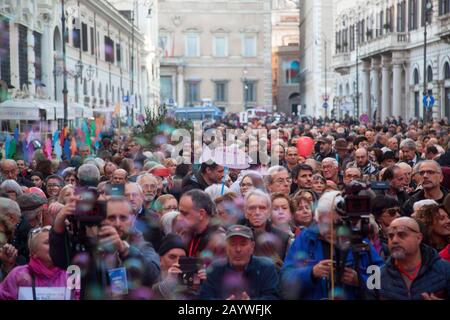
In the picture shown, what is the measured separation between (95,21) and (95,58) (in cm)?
214

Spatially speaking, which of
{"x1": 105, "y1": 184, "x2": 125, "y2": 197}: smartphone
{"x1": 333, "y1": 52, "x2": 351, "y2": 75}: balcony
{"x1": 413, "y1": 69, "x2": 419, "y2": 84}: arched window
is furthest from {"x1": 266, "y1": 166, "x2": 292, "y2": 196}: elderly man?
{"x1": 333, "y1": 52, "x2": 351, "y2": 75}: balcony

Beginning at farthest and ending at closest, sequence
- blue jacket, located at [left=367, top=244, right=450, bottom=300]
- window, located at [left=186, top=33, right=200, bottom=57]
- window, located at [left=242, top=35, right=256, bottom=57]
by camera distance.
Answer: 1. window, located at [left=186, top=33, right=200, bottom=57]
2. window, located at [left=242, top=35, right=256, bottom=57]
3. blue jacket, located at [left=367, top=244, right=450, bottom=300]

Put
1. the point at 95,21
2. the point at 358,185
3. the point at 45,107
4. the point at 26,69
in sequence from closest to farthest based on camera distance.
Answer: the point at 358,185, the point at 45,107, the point at 26,69, the point at 95,21

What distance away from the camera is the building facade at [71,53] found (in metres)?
34.9

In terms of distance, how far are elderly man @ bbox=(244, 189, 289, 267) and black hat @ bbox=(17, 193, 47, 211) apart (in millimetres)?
2636

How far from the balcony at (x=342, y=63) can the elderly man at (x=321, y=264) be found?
6563 centimetres

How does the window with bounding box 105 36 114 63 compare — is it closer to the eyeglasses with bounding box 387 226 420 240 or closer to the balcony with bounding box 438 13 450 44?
the balcony with bounding box 438 13 450 44

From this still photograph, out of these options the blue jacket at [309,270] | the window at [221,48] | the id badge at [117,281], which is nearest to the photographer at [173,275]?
the id badge at [117,281]

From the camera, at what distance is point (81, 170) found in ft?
39.6

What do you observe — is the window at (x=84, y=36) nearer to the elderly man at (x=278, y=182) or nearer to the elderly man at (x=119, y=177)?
the elderly man at (x=119, y=177)

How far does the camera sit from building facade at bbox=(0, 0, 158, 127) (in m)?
34.9

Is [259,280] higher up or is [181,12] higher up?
[181,12]
